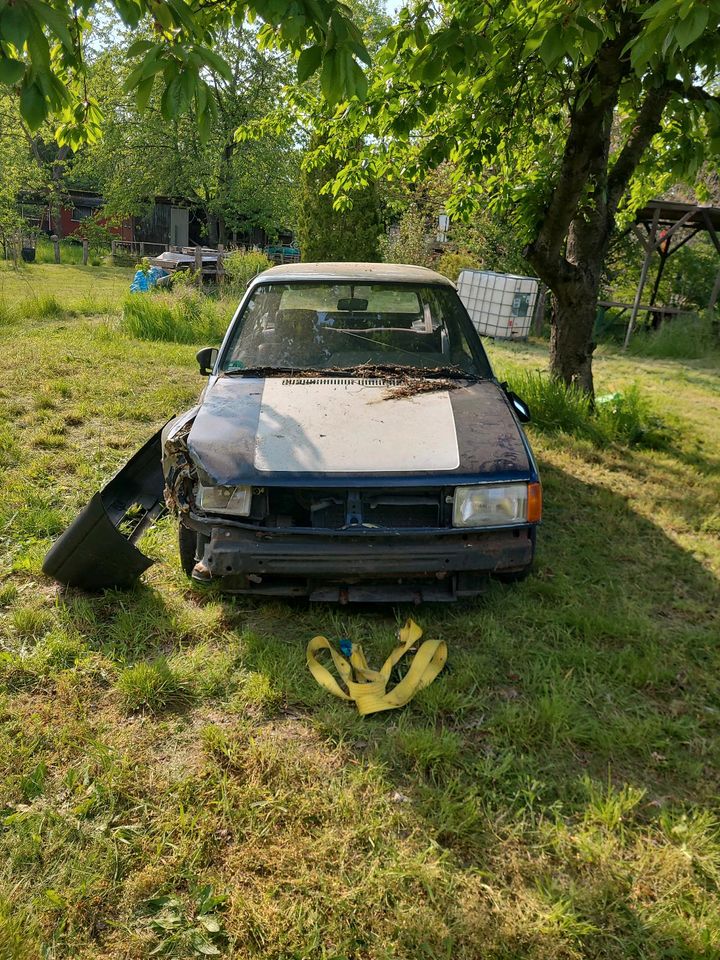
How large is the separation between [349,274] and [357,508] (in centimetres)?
209

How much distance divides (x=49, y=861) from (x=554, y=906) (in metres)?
1.51

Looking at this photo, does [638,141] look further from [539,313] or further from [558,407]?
[539,313]

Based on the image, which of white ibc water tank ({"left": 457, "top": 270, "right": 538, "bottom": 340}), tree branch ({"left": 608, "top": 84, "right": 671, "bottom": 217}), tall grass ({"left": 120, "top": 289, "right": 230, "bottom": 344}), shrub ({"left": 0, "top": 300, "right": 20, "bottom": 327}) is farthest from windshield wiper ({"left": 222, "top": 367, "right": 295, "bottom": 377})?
white ibc water tank ({"left": 457, "top": 270, "right": 538, "bottom": 340})

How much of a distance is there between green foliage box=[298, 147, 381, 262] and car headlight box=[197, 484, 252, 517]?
14.2 metres

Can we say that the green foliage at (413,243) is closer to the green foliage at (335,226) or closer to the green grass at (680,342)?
the green foliage at (335,226)

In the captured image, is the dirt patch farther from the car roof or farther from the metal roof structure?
the metal roof structure

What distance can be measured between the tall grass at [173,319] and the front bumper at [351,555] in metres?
8.03

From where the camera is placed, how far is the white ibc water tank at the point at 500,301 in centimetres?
1348

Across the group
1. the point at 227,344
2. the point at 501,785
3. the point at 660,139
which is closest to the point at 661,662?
the point at 501,785

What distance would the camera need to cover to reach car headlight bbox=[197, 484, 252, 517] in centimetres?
292

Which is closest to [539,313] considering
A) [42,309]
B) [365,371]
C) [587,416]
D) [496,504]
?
[587,416]

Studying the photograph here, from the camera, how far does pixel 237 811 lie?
2.15 metres

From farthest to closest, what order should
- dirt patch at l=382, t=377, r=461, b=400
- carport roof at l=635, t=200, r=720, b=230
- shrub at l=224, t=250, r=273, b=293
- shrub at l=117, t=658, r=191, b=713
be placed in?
1. shrub at l=224, t=250, r=273, b=293
2. carport roof at l=635, t=200, r=720, b=230
3. dirt patch at l=382, t=377, r=461, b=400
4. shrub at l=117, t=658, r=191, b=713

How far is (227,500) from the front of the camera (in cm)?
294
